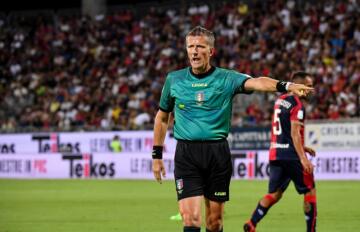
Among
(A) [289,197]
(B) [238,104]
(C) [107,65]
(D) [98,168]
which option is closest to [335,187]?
(A) [289,197]

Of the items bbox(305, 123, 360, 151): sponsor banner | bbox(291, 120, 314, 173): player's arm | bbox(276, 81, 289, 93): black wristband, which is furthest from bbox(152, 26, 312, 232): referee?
bbox(305, 123, 360, 151): sponsor banner

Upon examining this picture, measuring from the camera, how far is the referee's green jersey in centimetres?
838

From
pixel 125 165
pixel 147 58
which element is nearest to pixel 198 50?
pixel 125 165

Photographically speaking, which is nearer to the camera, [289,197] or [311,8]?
[289,197]

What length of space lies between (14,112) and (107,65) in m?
4.53

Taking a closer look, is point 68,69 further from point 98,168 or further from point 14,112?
point 98,168

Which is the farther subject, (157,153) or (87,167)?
(87,167)

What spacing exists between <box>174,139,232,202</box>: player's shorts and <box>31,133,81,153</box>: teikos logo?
24.2m

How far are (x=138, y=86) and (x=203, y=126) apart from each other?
25930 millimetres

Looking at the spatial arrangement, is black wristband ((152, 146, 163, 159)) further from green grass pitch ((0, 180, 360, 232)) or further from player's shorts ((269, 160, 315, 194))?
green grass pitch ((0, 180, 360, 232))

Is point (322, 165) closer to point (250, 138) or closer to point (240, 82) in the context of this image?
point (250, 138)

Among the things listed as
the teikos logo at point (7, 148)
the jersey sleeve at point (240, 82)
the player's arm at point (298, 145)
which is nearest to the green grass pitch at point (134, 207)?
the player's arm at point (298, 145)

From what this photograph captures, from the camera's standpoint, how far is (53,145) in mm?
32531

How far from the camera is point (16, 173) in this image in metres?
32.1
